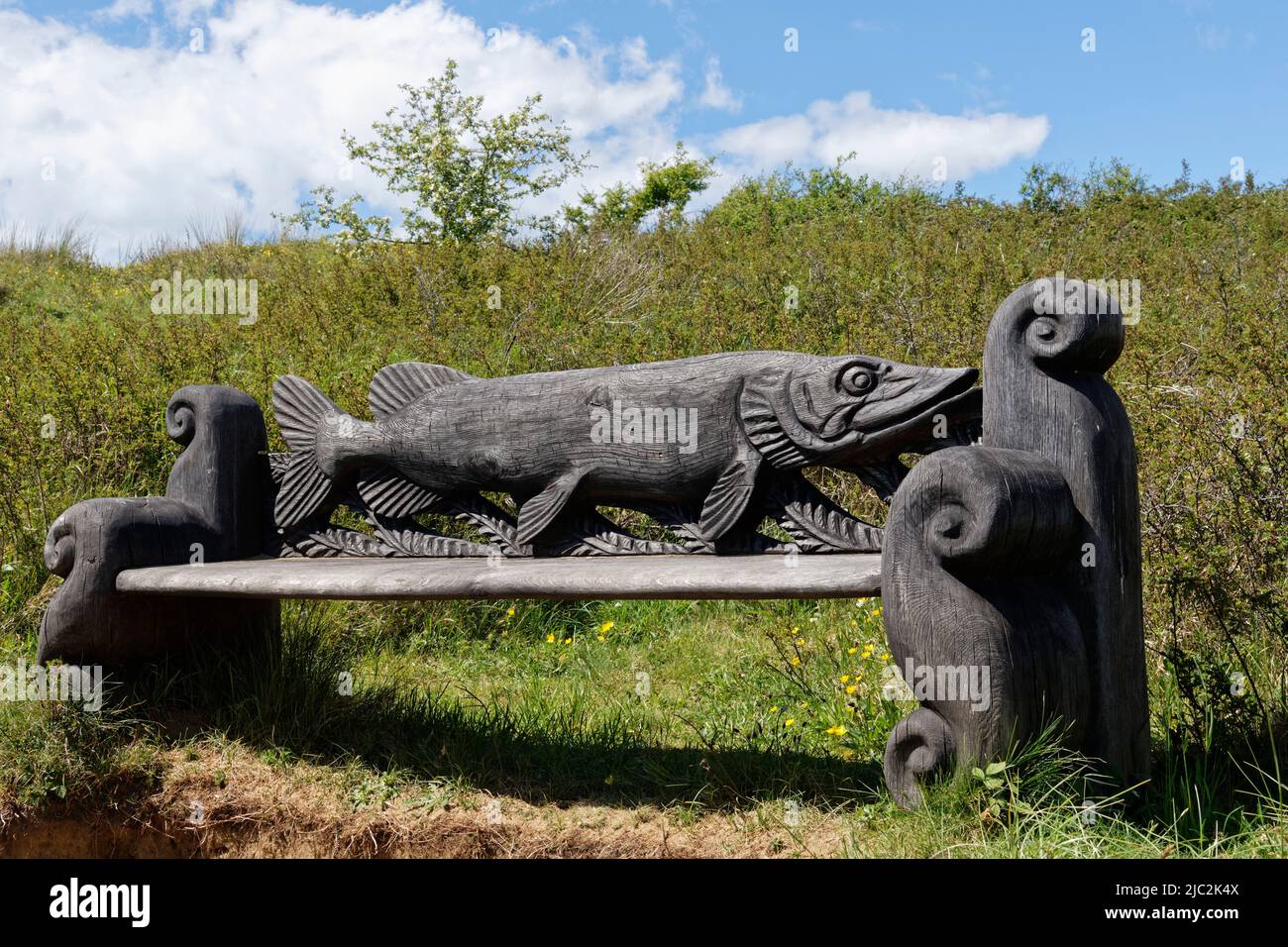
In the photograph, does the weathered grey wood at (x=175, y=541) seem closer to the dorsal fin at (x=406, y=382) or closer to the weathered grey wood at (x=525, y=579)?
the weathered grey wood at (x=525, y=579)

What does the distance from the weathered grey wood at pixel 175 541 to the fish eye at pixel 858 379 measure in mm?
2211

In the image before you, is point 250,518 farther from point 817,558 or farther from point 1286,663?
point 1286,663

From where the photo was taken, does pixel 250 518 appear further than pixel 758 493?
Yes

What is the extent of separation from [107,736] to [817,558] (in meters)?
2.55

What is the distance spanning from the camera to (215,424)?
3.92m

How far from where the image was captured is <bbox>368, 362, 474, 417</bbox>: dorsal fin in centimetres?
360

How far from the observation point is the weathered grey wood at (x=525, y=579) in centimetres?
262

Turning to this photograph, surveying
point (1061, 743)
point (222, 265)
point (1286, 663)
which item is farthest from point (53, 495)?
point (222, 265)

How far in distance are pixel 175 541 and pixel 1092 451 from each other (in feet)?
9.53

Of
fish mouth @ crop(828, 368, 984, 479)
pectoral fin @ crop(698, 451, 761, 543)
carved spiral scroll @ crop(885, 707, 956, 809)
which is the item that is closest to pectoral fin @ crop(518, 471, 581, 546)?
pectoral fin @ crop(698, 451, 761, 543)

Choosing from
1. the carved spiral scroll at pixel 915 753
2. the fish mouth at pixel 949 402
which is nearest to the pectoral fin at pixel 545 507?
the fish mouth at pixel 949 402

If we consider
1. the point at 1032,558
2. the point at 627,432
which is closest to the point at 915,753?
the point at 1032,558

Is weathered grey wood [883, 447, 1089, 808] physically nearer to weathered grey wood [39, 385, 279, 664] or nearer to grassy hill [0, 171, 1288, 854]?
grassy hill [0, 171, 1288, 854]
